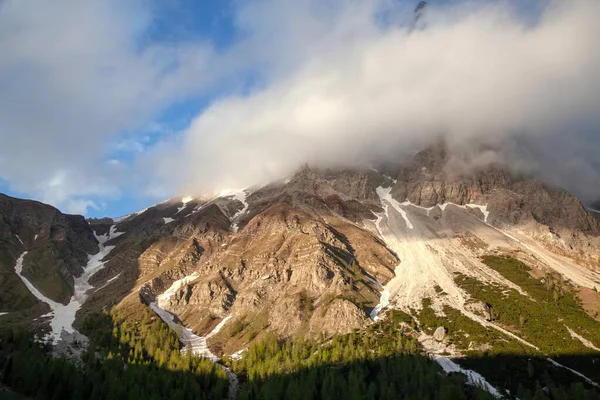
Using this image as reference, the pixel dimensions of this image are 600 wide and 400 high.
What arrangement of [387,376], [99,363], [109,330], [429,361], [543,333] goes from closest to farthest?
[387,376], [429,361], [99,363], [543,333], [109,330]

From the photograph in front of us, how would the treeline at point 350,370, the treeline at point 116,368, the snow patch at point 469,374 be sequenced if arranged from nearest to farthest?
1. the treeline at point 116,368
2. the treeline at point 350,370
3. the snow patch at point 469,374

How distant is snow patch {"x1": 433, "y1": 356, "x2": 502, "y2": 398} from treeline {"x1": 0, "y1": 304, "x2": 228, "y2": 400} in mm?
68248

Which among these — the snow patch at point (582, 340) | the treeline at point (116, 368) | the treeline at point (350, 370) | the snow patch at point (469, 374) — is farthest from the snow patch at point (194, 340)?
the snow patch at point (582, 340)

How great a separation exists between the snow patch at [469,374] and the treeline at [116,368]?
68248 mm

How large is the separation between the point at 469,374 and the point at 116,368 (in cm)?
10942

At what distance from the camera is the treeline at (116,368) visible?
10694cm

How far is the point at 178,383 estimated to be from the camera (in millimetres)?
126375

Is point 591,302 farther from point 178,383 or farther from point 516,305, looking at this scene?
point 178,383

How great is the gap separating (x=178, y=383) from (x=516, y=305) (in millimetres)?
141944

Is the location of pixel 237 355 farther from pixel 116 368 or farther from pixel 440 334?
pixel 440 334

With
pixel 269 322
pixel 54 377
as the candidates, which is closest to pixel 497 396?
pixel 269 322

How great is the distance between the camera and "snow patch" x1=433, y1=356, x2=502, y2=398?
117 meters

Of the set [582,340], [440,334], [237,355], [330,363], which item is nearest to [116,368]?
[237,355]

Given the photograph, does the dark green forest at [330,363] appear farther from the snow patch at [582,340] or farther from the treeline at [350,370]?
the snow patch at [582,340]
